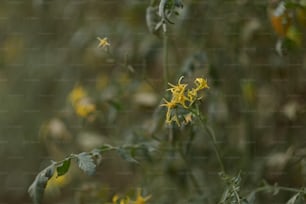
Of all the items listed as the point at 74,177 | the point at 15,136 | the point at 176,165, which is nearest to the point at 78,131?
the point at 74,177

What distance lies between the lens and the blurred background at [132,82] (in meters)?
1.58

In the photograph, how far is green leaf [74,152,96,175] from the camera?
116cm

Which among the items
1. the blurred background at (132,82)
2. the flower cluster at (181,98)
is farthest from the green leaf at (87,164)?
the blurred background at (132,82)

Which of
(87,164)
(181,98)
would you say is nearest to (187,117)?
(181,98)

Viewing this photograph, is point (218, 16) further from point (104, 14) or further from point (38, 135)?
point (38, 135)

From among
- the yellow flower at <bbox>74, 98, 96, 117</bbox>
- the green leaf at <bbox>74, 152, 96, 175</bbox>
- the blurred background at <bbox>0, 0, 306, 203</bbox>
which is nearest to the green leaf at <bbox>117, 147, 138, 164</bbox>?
the green leaf at <bbox>74, 152, 96, 175</bbox>

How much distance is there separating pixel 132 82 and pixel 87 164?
46 cm

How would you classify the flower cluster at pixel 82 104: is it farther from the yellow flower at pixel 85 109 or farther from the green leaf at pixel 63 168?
the green leaf at pixel 63 168

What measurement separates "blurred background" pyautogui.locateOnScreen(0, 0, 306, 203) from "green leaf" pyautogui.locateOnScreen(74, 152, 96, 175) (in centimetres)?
27

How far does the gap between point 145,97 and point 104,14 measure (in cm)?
32

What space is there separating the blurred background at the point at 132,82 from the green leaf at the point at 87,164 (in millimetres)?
267

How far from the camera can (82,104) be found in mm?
1688

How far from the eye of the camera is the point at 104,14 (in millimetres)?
2025

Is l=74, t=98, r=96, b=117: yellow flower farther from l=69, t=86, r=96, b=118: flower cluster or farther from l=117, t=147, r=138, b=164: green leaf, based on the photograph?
l=117, t=147, r=138, b=164: green leaf
